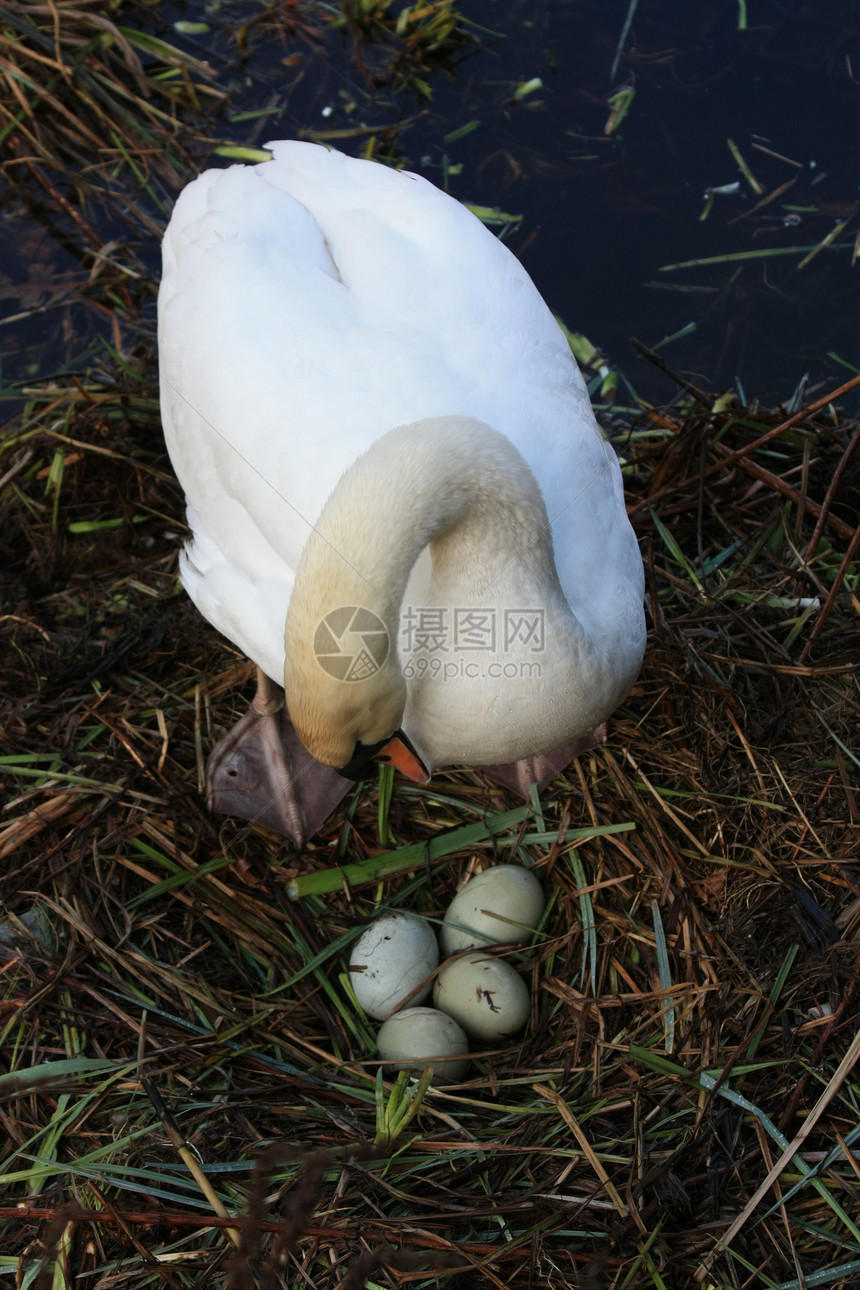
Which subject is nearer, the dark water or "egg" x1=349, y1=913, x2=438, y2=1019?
"egg" x1=349, y1=913, x2=438, y2=1019

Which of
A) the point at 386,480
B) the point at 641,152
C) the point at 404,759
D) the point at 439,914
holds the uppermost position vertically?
the point at 386,480

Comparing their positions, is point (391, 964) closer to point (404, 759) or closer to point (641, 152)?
point (404, 759)

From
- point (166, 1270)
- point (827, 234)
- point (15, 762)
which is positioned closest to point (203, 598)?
point (15, 762)

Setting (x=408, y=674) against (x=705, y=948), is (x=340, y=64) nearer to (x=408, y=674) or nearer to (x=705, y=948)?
(x=408, y=674)

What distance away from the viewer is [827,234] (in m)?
3.99

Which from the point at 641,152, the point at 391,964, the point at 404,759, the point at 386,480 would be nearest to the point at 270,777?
the point at 404,759

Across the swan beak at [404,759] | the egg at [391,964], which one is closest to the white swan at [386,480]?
the swan beak at [404,759]

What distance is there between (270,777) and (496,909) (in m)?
0.81

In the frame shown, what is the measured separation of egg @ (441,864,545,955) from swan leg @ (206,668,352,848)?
567mm

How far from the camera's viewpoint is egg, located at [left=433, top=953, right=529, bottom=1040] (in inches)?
99.3

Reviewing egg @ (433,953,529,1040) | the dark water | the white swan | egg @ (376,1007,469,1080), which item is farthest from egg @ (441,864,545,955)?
the dark water

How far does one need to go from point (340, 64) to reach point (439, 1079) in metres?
4.26

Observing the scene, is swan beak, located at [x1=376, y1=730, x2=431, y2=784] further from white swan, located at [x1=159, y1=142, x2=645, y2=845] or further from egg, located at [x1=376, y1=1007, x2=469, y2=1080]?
egg, located at [x1=376, y1=1007, x2=469, y2=1080]

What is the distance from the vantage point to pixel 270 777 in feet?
9.96
